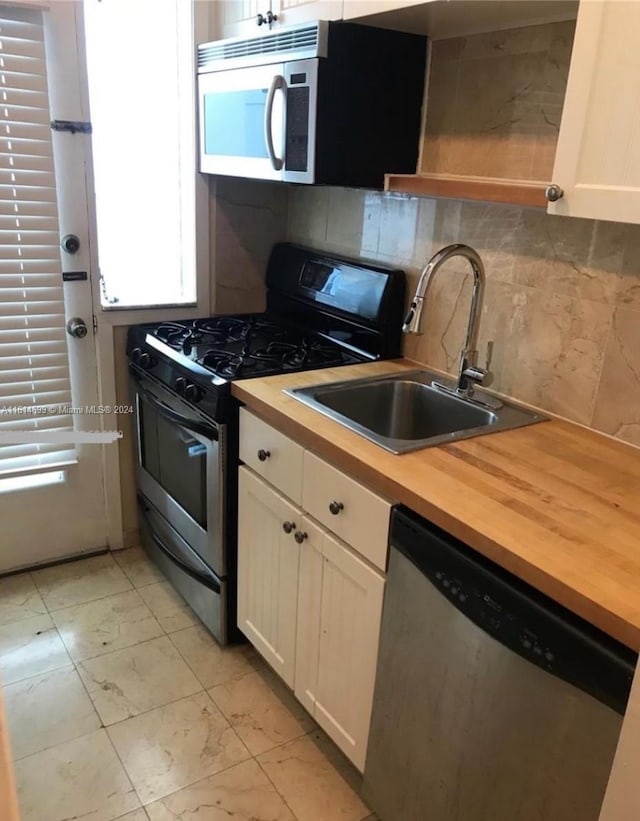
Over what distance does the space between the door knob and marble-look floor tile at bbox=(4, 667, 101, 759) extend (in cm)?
113

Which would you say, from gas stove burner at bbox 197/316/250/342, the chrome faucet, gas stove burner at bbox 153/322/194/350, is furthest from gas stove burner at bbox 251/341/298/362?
the chrome faucet

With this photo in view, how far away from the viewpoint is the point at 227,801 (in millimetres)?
1697

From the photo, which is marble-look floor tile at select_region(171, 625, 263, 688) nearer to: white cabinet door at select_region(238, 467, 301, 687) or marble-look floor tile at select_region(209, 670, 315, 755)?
marble-look floor tile at select_region(209, 670, 315, 755)

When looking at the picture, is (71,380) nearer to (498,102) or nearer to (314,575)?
(314,575)

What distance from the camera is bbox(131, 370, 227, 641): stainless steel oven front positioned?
6.73ft

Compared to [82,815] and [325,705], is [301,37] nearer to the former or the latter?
[325,705]

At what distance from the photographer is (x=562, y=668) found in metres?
1.05

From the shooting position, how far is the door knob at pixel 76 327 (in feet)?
7.84

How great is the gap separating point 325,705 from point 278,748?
0.24m

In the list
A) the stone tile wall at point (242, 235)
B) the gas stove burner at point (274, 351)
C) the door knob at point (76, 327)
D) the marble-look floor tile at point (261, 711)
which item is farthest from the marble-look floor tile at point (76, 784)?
the stone tile wall at point (242, 235)

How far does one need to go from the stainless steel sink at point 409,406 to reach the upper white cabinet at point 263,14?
968mm

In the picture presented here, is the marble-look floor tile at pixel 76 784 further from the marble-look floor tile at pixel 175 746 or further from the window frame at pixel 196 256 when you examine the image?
the window frame at pixel 196 256

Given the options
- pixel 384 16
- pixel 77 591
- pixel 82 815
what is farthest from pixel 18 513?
pixel 384 16

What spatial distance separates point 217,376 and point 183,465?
1.34 feet
